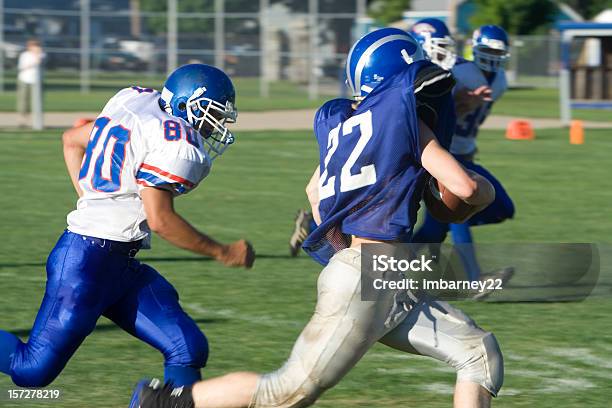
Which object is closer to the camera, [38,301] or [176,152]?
[176,152]

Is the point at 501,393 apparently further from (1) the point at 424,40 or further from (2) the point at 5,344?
(1) the point at 424,40

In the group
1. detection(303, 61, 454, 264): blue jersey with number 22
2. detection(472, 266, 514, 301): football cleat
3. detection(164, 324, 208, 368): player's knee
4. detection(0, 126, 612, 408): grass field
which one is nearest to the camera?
detection(303, 61, 454, 264): blue jersey with number 22

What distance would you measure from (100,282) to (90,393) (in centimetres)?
103

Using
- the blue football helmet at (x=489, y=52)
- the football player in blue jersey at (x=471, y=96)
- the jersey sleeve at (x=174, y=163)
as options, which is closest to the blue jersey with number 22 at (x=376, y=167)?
the jersey sleeve at (x=174, y=163)

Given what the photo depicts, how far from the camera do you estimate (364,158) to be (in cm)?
401

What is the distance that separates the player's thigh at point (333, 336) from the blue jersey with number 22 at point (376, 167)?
136mm

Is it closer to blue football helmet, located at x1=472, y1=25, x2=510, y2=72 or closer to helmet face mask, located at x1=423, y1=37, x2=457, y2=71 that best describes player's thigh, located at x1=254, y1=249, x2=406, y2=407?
helmet face mask, located at x1=423, y1=37, x2=457, y2=71

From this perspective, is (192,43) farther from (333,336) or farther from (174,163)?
(333,336)

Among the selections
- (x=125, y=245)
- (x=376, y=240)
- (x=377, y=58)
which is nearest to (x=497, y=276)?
(x=376, y=240)

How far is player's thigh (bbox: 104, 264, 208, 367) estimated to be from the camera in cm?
463

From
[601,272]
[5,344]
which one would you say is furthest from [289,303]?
[601,272]

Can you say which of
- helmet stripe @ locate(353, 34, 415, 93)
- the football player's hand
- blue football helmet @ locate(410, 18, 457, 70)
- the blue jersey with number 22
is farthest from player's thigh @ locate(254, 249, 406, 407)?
blue football helmet @ locate(410, 18, 457, 70)

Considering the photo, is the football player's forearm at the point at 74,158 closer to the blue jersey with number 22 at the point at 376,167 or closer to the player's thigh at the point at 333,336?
the blue jersey with number 22 at the point at 376,167

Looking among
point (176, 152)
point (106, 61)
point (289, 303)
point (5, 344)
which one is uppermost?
point (176, 152)
